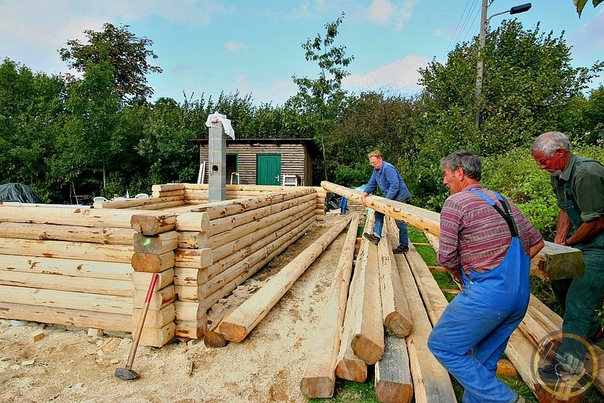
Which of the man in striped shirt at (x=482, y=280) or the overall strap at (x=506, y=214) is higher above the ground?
the overall strap at (x=506, y=214)

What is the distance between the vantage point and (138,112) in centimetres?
2173

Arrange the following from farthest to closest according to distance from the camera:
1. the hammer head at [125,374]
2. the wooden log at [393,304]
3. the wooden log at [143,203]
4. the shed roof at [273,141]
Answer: the shed roof at [273,141]
the wooden log at [143,203]
the wooden log at [393,304]
the hammer head at [125,374]

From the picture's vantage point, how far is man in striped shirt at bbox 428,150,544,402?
2.08 meters

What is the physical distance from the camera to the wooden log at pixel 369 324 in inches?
106

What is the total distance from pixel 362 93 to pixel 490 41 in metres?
10.6

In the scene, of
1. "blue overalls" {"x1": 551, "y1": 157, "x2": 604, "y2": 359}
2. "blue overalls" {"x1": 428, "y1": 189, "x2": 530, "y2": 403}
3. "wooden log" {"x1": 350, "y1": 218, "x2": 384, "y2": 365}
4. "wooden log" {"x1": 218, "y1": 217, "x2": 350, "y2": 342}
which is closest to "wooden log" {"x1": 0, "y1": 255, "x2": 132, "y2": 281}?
"wooden log" {"x1": 218, "y1": 217, "x2": 350, "y2": 342}

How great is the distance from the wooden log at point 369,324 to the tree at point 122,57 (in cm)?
3195

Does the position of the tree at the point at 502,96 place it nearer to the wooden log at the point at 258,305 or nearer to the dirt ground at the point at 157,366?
the wooden log at the point at 258,305

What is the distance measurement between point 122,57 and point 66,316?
3332 centimetres

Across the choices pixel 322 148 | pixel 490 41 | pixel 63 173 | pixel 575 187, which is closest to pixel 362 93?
pixel 322 148

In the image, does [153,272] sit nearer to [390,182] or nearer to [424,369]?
[424,369]

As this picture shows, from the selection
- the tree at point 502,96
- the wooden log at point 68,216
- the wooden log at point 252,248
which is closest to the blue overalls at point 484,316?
the wooden log at point 252,248

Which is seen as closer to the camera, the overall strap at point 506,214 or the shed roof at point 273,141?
the overall strap at point 506,214

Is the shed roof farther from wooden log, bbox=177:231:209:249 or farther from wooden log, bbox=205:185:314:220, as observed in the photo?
wooden log, bbox=177:231:209:249
